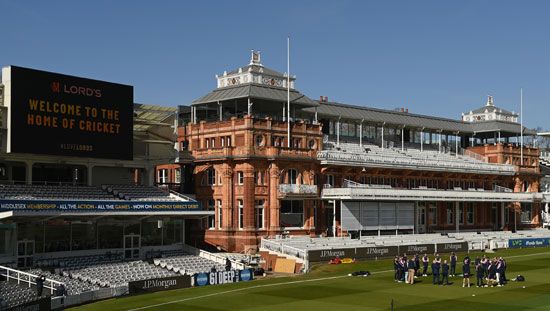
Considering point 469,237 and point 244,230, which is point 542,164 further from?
point 244,230

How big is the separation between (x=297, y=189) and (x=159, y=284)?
2332cm

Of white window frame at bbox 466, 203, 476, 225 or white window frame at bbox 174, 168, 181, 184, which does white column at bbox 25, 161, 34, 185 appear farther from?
white window frame at bbox 466, 203, 476, 225

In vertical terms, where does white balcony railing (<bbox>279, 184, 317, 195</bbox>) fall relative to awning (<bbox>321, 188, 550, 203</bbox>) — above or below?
above

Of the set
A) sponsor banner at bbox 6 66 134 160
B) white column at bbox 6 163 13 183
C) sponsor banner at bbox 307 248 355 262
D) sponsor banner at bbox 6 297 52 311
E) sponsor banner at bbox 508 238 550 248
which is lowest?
sponsor banner at bbox 508 238 550 248

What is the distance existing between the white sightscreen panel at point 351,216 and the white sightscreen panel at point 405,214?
7394mm

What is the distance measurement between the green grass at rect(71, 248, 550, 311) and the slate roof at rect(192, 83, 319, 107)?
2162 cm

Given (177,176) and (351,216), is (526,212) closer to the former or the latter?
(351,216)

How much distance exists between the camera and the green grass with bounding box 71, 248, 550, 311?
4266 centimetres

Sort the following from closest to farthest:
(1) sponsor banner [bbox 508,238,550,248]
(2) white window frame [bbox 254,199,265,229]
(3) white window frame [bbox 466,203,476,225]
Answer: (2) white window frame [bbox 254,199,265,229] → (1) sponsor banner [bbox 508,238,550,248] → (3) white window frame [bbox 466,203,476,225]

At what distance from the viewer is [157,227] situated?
6506 centimetres

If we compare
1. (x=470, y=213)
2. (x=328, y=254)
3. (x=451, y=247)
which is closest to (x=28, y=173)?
(x=328, y=254)

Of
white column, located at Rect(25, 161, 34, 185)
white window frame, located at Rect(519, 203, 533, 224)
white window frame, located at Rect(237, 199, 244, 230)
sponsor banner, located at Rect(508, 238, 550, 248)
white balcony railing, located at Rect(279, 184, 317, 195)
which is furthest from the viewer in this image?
white window frame, located at Rect(519, 203, 533, 224)

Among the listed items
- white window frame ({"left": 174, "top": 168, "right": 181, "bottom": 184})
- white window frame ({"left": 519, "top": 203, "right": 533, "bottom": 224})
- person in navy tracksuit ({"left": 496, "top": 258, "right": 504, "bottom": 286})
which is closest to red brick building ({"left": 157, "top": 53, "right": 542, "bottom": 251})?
white window frame ({"left": 174, "top": 168, "right": 181, "bottom": 184})

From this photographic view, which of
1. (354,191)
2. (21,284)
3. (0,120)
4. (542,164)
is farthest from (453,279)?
(542,164)
